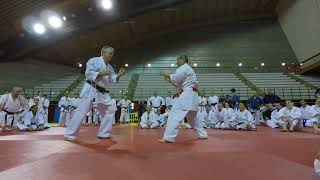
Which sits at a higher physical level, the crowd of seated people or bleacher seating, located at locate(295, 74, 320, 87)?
bleacher seating, located at locate(295, 74, 320, 87)

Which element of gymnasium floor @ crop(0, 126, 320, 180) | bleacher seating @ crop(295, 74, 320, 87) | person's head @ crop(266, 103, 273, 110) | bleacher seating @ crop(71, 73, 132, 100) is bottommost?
gymnasium floor @ crop(0, 126, 320, 180)

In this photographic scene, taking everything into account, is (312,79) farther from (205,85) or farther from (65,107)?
(65,107)

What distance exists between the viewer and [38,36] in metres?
16.1

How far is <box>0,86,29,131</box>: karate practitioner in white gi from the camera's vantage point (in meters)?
7.13

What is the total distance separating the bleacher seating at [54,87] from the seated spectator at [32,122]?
23.0ft

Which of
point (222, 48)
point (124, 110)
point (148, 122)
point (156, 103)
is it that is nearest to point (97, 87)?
point (148, 122)

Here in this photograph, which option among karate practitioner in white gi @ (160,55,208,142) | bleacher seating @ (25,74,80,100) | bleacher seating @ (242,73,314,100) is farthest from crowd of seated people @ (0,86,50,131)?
bleacher seating @ (242,73,314,100)

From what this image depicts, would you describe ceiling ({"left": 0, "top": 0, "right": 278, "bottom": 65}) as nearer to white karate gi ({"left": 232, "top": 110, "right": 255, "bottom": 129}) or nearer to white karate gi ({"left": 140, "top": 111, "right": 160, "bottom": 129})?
white karate gi ({"left": 140, "top": 111, "right": 160, "bottom": 129})

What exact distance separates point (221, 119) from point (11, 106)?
20.8 feet

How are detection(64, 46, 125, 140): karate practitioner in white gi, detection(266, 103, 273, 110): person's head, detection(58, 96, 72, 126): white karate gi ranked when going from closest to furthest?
detection(64, 46, 125, 140): karate practitioner in white gi < detection(266, 103, 273, 110): person's head < detection(58, 96, 72, 126): white karate gi

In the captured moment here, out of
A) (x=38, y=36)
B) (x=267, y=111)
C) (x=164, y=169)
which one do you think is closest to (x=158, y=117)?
(x=267, y=111)

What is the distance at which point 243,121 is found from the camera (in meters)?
8.70

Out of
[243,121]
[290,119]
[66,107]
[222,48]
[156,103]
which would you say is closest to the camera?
[290,119]

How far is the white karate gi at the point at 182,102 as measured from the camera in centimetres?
473
